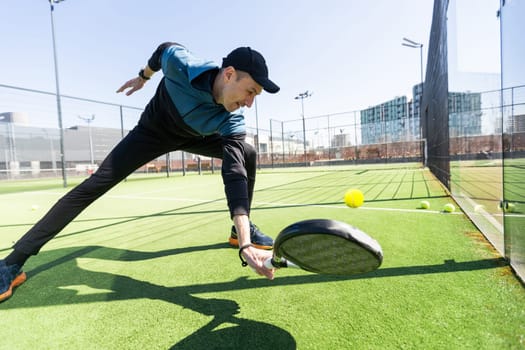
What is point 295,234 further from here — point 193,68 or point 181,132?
point 181,132

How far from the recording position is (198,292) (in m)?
1.93

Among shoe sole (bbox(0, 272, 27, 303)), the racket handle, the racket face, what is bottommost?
shoe sole (bbox(0, 272, 27, 303))

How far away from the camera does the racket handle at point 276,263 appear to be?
4.49 ft

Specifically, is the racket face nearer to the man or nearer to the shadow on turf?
the man

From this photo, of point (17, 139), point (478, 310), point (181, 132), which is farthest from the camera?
point (17, 139)

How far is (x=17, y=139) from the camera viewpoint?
19.1m

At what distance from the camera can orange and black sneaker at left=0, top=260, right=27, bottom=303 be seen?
6.43 feet

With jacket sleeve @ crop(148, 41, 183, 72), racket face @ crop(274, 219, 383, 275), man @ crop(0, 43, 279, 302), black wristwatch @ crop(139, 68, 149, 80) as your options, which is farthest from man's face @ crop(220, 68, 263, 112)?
black wristwatch @ crop(139, 68, 149, 80)

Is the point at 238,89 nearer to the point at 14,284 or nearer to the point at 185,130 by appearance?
the point at 185,130

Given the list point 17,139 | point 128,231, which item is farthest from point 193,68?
point 17,139

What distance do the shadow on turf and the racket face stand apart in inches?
17.2

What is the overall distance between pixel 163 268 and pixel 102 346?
1.01 meters

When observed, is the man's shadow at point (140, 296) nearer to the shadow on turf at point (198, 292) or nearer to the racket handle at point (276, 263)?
the shadow on turf at point (198, 292)

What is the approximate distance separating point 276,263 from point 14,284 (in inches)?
83.5
